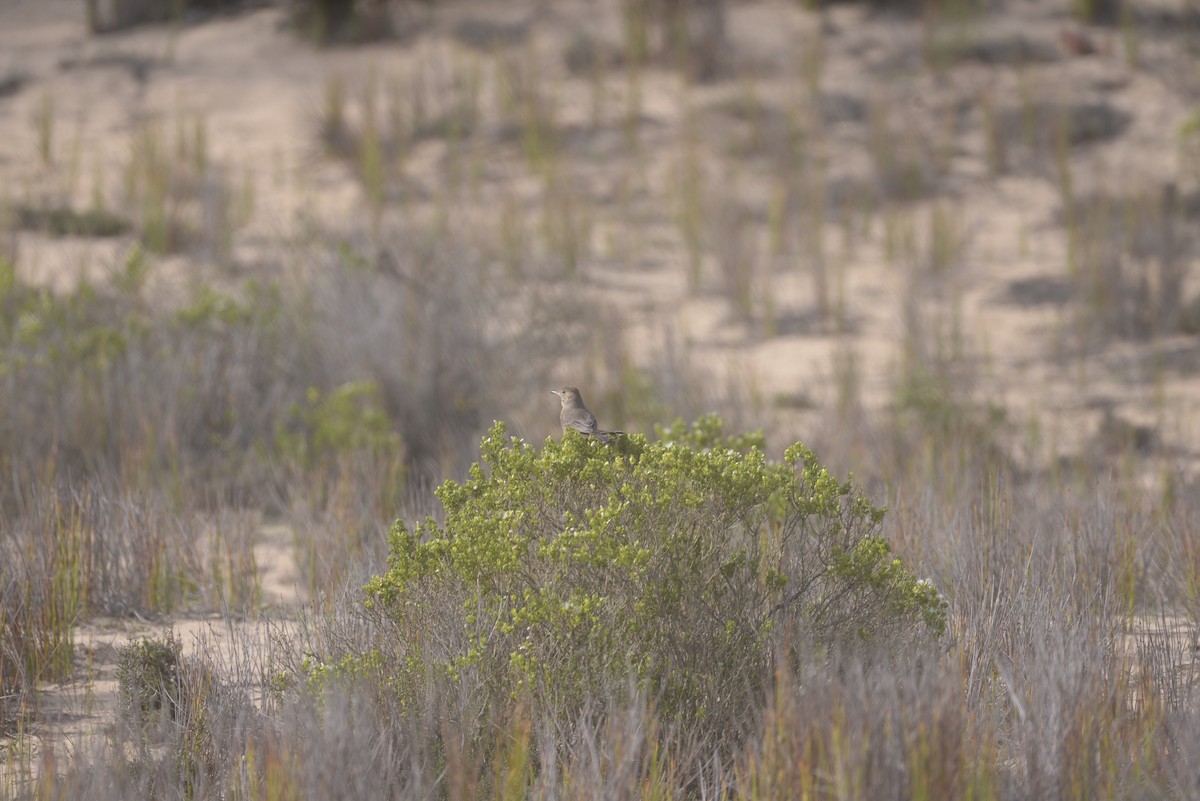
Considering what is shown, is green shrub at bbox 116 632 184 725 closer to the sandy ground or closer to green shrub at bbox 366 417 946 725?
green shrub at bbox 366 417 946 725

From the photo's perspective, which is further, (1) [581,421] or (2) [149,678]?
(1) [581,421]

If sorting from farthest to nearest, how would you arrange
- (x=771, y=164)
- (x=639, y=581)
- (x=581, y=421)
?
(x=771, y=164) < (x=581, y=421) < (x=639, y=581)

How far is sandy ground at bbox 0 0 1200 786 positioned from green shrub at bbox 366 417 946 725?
1.94 meters

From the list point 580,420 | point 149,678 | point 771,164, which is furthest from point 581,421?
point 771,164

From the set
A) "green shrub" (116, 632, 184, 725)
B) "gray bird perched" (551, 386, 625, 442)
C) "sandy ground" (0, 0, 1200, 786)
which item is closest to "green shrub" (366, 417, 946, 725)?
"gray bird perched" (551, 386, 625, 442)

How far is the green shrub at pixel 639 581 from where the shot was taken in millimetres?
2730

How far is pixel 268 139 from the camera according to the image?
9.79m

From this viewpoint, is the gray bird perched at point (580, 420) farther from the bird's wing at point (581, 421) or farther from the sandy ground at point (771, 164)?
the sandy ground at point (771, 164)

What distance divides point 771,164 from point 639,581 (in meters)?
6.96

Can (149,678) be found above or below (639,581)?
below

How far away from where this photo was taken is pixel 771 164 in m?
9.33

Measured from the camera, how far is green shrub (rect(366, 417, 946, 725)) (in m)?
2.73

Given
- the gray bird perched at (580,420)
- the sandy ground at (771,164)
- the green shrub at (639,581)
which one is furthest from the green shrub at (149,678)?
the sandy ground at (771,164)

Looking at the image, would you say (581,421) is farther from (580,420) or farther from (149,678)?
(149,678)
